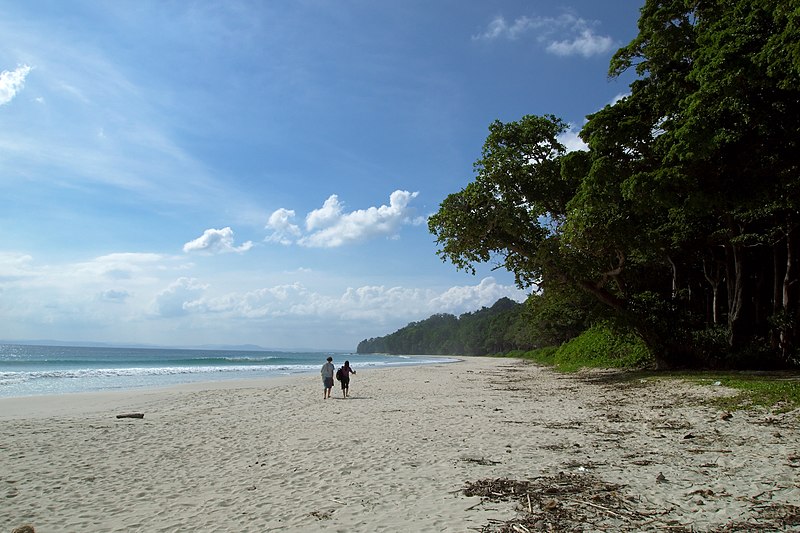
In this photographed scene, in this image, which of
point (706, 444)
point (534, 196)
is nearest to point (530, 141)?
point (534, 196)

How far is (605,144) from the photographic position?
521 inches

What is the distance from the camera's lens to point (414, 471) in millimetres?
6539

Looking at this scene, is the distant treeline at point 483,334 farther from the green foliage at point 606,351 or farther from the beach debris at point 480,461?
the beach debris at point 480,461

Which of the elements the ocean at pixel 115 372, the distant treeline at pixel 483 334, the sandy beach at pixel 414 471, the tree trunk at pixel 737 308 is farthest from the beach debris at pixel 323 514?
the distant treeline at pixel 483 334

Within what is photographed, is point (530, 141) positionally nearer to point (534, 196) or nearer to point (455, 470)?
point (534, 196)

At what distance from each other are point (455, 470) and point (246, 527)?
282cm

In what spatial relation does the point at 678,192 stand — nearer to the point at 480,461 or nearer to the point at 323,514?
the point at 480,461

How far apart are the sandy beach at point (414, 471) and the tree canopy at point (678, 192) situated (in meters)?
5.56

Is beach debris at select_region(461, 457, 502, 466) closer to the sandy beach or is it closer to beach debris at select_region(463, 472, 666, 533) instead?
the sandy beach

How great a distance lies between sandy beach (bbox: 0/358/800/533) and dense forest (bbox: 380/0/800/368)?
18.3 feet

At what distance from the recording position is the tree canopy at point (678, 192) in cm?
1027

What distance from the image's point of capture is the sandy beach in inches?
188

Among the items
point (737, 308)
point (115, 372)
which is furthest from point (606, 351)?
point (115, 372)

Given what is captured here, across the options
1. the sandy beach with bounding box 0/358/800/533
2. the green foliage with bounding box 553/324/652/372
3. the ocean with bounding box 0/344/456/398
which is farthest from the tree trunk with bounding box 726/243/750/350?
the ocean with bounding box 0/344/456/398
